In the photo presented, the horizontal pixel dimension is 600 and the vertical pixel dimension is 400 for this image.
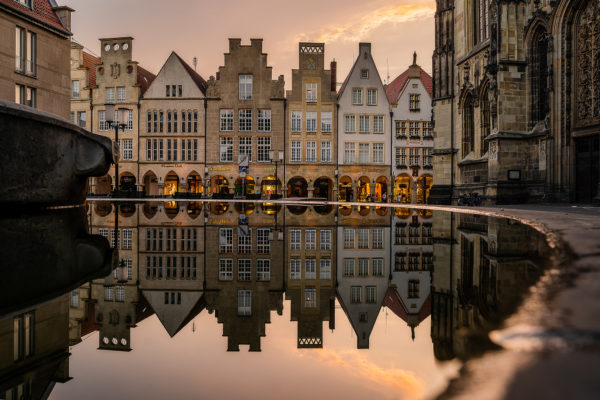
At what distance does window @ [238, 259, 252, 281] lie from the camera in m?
3.01

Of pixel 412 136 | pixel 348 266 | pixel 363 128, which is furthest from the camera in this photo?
pixel 412 136

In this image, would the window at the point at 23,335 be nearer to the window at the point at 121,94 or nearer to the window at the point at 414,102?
the window at the point at 414,102

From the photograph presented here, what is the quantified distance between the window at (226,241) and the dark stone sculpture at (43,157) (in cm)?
252

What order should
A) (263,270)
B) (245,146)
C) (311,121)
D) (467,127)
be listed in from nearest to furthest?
(263,270), (467,127), (245,146), (311,121)

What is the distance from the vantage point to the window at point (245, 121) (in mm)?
45500

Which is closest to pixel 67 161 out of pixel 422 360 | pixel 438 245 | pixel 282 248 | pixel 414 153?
pixel 282 248

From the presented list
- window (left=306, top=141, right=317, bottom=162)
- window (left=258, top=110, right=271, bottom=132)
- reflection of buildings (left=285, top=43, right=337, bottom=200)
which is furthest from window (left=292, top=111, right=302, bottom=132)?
window (left=258, top=110, right=271, bottom=132)

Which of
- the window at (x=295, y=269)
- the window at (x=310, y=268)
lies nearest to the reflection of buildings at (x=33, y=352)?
the window at (x=295, y=269)

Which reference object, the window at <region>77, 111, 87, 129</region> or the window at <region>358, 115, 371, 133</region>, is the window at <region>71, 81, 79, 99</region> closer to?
the window at <region>77, 111, 87, 129</region>

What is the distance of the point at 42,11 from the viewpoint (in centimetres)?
2414

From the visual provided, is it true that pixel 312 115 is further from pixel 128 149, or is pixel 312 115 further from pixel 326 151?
pixel 128 149

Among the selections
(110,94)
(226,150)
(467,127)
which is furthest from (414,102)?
(110,94)

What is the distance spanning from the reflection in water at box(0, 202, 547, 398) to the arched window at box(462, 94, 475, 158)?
73.9 ft

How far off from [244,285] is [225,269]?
642 millimetres
